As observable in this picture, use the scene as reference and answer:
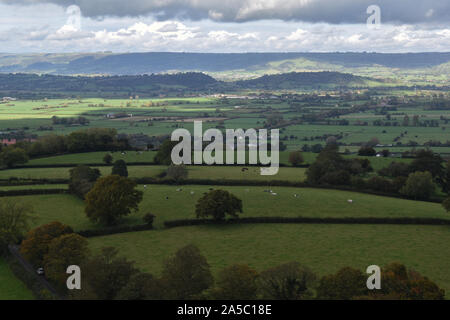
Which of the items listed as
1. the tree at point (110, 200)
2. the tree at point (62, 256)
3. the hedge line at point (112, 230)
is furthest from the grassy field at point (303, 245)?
the tree at point (62, 256)

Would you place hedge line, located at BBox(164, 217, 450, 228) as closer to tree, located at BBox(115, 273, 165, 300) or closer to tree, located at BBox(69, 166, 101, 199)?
tree, located at BBox(69, 166, 101, 199)

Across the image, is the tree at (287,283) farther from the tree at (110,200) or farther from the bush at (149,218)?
the tree at (110,200)

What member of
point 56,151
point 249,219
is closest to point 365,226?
point 249,219

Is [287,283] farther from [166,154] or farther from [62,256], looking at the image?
[166,154]

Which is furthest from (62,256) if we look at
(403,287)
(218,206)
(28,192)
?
(28,192)

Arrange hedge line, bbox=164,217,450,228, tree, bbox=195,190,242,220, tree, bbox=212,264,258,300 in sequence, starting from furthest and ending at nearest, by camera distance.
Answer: hedge line, bbox=164,217,450,228 → tree, bbox=195,190,242,220 → tree, bbox=212,264,258,300

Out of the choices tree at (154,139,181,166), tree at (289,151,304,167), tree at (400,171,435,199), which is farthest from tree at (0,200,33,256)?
tree at (289,151,304,167)
